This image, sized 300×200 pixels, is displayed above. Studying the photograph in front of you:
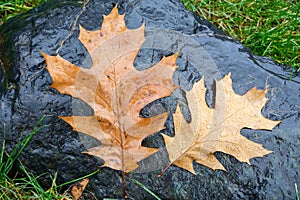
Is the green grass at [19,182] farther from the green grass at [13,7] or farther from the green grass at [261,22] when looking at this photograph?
the green grass at [261,22]

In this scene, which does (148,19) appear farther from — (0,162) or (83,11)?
(0,162)

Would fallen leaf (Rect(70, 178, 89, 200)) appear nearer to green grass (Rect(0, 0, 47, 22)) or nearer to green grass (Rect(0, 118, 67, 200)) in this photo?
green grass (Rect(0, 118, 67, 200))

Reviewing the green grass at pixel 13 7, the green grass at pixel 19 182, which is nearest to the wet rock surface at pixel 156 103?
the green grass at pixel 19 182

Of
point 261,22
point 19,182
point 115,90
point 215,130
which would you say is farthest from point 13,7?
point 215,130

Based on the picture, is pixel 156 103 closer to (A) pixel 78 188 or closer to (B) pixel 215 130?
(B) pixel 215 130

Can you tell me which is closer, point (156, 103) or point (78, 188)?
point (156, 103)

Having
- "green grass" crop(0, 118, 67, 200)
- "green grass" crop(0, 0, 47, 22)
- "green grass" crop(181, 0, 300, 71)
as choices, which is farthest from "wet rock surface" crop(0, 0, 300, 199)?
"green grass" crop(0, 0, 47, 22)

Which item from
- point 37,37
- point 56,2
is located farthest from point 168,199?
point 56,2
